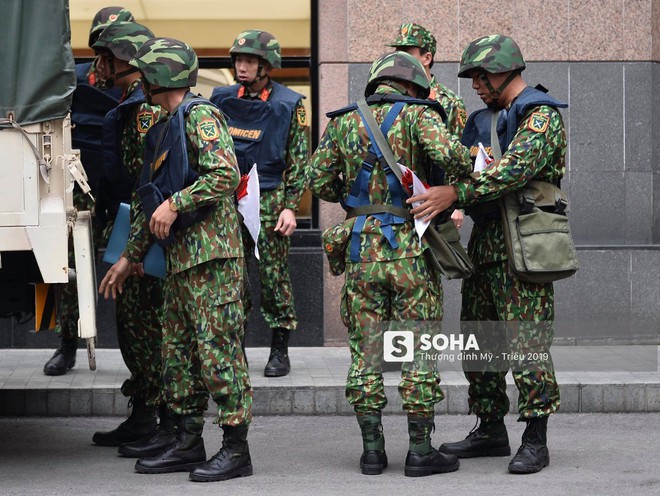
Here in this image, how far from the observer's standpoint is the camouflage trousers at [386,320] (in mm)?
6207

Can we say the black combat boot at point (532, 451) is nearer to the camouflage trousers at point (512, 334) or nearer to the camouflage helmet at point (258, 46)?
the camouflage trousers at point (512, 334)

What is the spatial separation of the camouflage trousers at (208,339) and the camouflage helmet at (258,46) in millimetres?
2378

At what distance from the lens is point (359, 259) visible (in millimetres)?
6320

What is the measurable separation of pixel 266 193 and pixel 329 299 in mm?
1658

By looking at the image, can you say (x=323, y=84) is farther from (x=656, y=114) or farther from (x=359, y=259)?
(x=359, y=259)

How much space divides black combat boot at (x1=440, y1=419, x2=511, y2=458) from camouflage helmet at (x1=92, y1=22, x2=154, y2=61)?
266cm

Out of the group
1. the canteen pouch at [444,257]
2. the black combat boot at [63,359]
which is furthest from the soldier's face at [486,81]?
the black combat boot at [63,359]

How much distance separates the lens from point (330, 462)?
6.68 meters

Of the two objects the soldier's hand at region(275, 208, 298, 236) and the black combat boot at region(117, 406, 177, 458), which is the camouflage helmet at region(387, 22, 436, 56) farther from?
the black combat boot at region(117, 406, 177, 458)

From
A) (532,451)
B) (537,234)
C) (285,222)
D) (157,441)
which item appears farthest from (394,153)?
(285,222)

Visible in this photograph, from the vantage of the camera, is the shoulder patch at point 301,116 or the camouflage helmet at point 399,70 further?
the shoulder patch at point 301,116

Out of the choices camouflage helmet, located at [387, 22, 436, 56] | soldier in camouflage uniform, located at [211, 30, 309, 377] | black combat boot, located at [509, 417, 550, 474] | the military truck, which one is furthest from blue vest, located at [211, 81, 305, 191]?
black combat boot, located at [509, 417, 550, 474]

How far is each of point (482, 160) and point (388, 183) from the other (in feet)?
1.81

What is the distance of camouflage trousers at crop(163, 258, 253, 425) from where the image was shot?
20.1 feet
